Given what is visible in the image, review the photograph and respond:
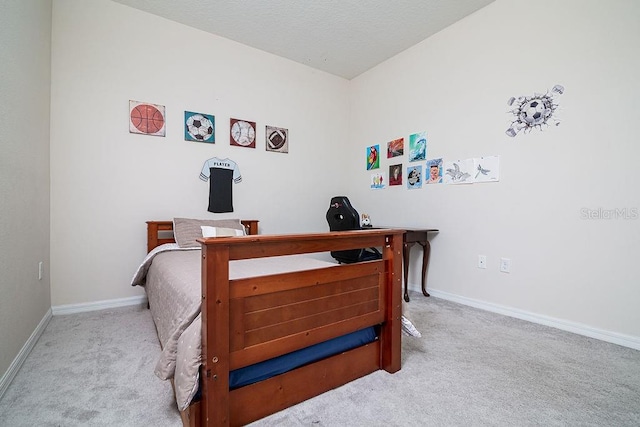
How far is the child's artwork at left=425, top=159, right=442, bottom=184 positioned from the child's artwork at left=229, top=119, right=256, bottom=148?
1.97m

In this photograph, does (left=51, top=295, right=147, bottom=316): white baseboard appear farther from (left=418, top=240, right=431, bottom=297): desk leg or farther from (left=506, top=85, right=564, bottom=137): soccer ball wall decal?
(left=506, top=85, right=564, bottom=137): soccer ball wall decal

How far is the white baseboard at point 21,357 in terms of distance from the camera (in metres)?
1.37

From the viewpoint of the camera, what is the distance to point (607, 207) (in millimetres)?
1949

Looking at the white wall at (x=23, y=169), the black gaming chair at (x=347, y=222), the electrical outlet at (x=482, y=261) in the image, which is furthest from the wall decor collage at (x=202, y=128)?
the electrical outlet at (x=482, y=261)

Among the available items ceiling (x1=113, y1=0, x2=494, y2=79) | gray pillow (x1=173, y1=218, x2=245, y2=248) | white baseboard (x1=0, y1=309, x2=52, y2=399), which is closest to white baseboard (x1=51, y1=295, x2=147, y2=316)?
white baseboard (x1=0, y1=309, x2=52, y2=399)

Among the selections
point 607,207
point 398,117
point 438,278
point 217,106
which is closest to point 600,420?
point 607,207

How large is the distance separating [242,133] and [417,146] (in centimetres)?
196

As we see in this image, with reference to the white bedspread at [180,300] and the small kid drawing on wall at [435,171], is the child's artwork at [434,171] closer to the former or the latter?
the small kid drawing on wall at [435,171]

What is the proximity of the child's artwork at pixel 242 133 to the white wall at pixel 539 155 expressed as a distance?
1772 millimetres

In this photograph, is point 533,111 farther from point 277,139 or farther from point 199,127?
point 199,127

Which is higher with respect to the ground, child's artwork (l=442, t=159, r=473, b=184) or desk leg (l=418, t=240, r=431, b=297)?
child's artwork (l=442, t=159, r=473, b=184)

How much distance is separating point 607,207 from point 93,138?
4.03m

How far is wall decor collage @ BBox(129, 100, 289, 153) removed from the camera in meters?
2.71

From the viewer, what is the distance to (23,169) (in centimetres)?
175
